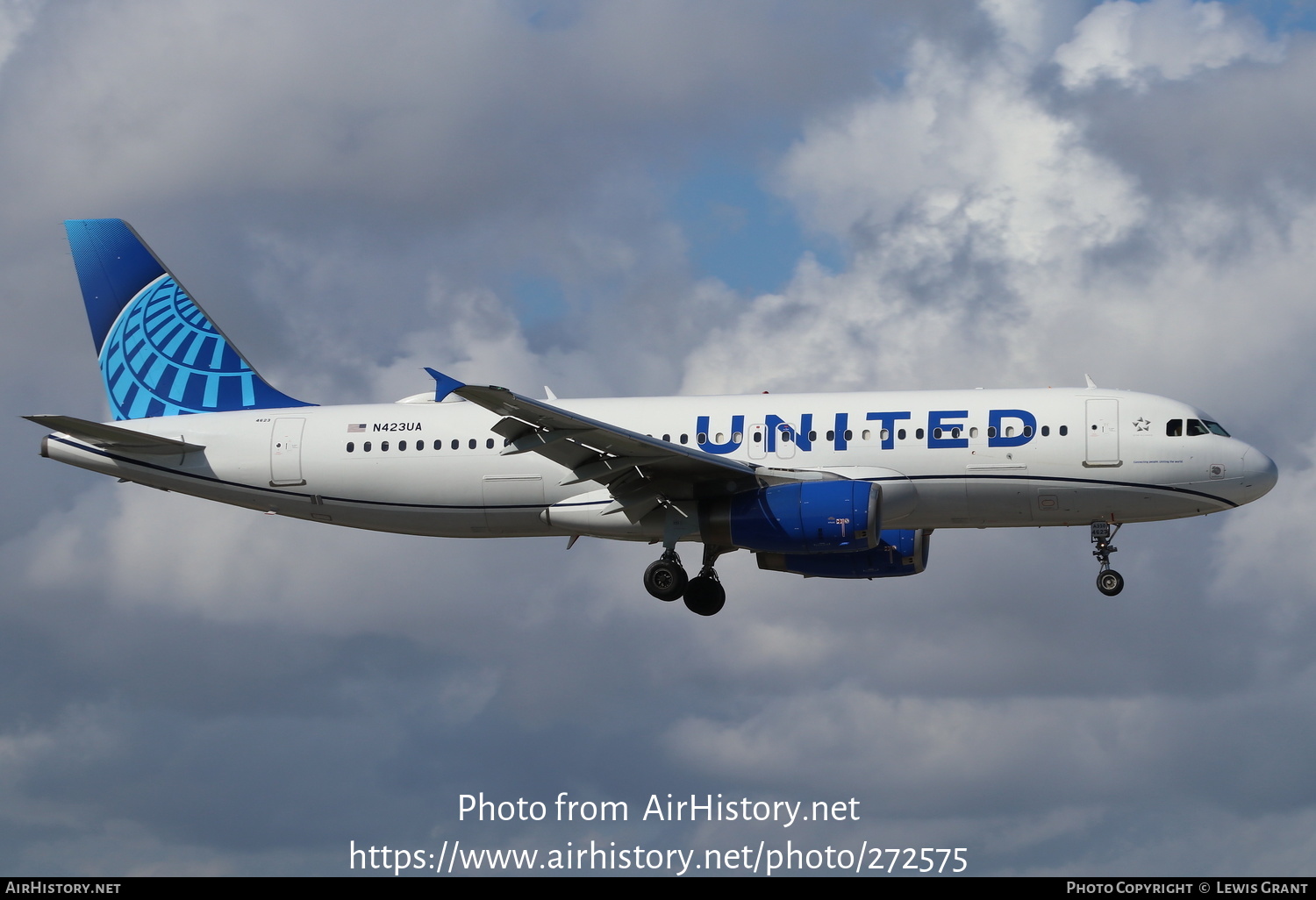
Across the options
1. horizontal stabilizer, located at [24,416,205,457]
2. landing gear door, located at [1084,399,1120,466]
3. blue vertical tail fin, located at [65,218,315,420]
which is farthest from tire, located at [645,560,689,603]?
horizontal stabilizer, located at [24,416,205,457]

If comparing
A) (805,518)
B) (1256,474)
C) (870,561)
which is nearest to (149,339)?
(805,518)

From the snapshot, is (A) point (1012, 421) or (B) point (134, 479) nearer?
(A) point (1012, 421)

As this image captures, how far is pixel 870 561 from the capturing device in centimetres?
4316

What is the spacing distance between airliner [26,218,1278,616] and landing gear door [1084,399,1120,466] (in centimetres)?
5

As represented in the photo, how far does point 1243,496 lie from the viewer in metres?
38.2

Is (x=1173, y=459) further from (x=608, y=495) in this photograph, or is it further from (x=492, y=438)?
(x=492, y=438)

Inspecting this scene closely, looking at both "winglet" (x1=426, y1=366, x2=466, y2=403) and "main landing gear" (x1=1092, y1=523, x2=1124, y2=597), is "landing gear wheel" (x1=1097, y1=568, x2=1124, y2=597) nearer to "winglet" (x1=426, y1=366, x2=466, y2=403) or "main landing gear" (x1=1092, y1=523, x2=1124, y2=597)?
"main landing gear" (x1=1092, y1=523, x2=1124, y2=597)

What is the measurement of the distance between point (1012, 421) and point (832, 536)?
5428 millimetres

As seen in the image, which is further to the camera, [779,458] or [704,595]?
[704,595]

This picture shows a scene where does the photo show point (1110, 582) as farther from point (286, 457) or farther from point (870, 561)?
point (286, 457)

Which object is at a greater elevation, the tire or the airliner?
the airliner

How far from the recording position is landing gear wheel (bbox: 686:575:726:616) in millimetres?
41375

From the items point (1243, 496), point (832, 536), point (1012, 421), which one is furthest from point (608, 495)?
point (1243, 496)

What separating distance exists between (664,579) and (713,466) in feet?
13.5
